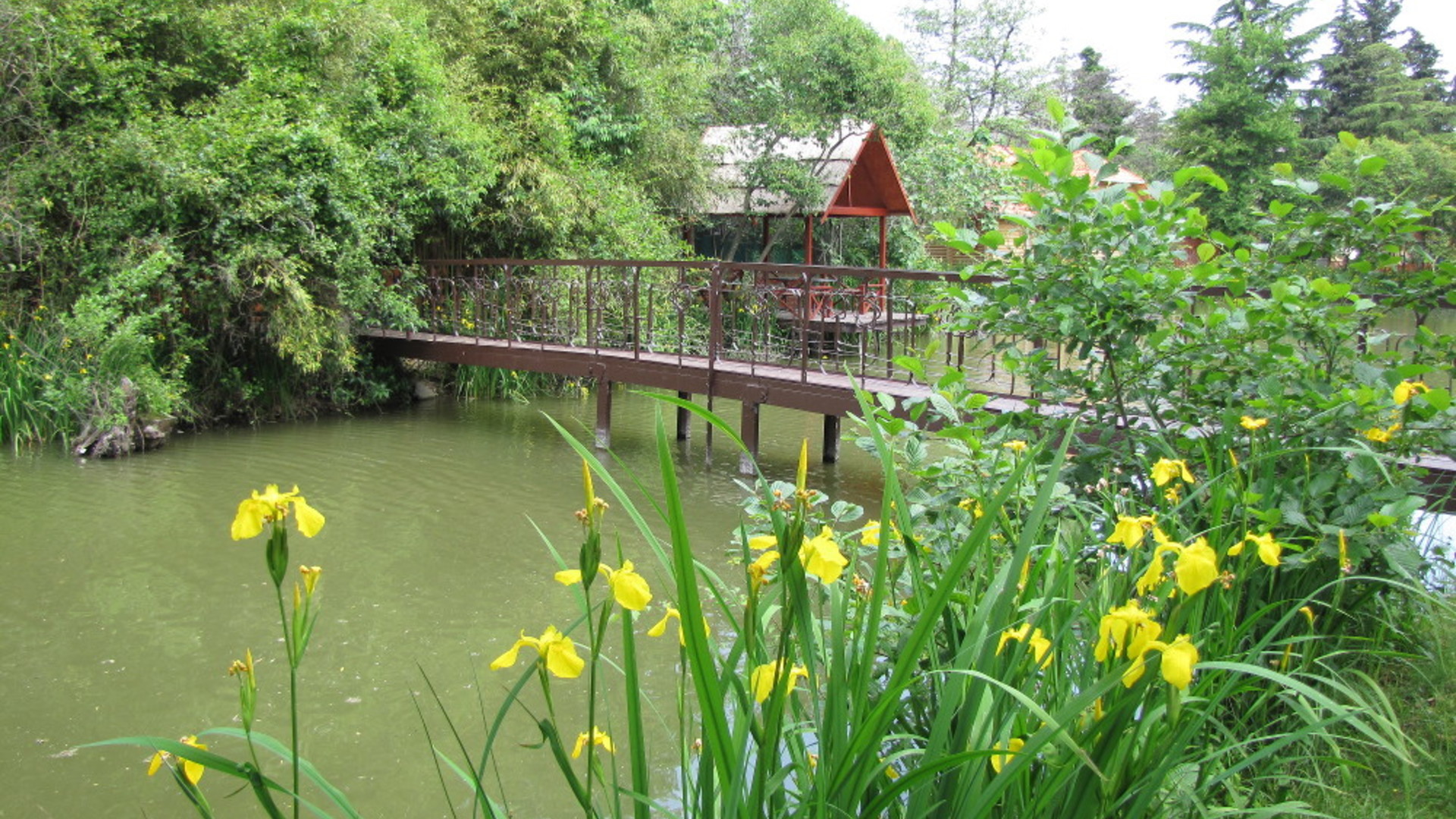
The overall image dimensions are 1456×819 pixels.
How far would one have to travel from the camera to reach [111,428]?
7676 millimetres

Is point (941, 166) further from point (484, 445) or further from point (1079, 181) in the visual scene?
point (1079, 181)

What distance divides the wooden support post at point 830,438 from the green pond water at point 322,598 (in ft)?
0.65

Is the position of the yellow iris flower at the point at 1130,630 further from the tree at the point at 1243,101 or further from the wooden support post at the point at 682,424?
the tree at the point at 1243,101

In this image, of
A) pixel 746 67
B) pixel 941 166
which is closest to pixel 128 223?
pixel 746 67

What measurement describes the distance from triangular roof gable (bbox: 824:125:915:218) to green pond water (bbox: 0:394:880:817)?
7.45m

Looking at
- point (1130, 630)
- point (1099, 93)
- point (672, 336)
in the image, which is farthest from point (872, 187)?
point (1099, 93)

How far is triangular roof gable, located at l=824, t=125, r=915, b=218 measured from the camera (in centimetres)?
1518

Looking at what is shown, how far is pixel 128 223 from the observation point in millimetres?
8211

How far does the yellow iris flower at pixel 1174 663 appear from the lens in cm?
94

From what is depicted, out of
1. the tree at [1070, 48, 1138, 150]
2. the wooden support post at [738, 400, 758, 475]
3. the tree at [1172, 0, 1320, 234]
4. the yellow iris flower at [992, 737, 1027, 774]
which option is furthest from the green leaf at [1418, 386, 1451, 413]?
the tree at [1070, 48, 1138, 150]

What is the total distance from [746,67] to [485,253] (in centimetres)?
557

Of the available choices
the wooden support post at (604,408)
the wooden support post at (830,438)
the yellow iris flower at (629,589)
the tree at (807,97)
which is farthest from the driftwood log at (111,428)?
the tree at (807,97)

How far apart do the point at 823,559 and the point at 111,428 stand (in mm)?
7995

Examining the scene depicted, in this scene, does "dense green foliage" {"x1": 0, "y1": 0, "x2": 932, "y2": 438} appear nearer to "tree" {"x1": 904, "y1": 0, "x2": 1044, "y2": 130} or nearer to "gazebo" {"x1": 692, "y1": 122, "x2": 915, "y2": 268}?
"gazebo" {"x1": 692, "y1": 122, "x2": 915, "y2": 268}
